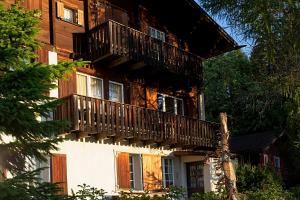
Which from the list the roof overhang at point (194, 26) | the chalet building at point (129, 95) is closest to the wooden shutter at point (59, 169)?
the chalet building at point (129, 95)

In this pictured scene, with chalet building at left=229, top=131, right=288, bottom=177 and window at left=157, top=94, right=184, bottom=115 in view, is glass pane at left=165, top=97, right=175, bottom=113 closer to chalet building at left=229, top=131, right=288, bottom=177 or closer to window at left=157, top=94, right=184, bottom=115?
window at left=157, top=94, right=184, bottom=115

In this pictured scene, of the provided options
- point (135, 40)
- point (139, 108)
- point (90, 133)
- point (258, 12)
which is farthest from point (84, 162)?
point (258, 12)

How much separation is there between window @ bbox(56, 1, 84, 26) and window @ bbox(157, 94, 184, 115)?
561cm

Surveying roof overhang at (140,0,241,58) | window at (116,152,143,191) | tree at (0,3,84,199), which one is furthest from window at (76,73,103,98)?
tree at (0,3,84,199)

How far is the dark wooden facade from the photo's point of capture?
2117cm

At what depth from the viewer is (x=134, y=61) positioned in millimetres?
23656

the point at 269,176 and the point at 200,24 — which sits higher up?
the point at 200,24

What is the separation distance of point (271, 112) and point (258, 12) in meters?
23.2

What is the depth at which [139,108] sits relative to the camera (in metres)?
23.2

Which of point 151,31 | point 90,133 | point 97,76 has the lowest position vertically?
point 90,133

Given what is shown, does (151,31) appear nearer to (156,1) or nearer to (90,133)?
(156,1)

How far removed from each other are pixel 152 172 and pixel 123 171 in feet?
6.28

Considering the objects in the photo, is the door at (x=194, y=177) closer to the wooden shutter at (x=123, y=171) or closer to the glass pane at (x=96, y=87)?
the wooden shutter at (x=123, y=171)

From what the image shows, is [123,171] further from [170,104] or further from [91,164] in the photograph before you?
[170,104]
